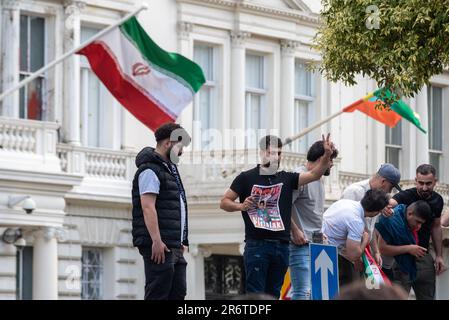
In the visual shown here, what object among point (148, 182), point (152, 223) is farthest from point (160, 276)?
point (148, 182)

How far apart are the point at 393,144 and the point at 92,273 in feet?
37.0

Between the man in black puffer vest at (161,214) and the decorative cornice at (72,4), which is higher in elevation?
the decorative cornice at (72,4)

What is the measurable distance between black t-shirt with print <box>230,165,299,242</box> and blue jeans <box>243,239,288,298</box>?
6 cm

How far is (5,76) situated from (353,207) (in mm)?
16767

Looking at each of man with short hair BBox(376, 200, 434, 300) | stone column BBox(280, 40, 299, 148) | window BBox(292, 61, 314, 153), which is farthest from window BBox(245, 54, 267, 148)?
man with short hair BBox(376, 200, 434, 300)

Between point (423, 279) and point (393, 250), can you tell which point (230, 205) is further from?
point (423, 279)

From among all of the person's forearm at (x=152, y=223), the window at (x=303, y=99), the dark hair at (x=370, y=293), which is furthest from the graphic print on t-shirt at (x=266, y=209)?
the window at (x=303, y=99)

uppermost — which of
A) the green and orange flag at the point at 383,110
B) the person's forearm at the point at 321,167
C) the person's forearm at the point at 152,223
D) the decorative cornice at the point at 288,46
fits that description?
the decorative cornice at the point at 288,46

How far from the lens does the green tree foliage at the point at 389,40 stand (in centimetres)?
2439

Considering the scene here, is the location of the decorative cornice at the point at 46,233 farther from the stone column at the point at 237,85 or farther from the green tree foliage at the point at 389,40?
the green tree foliage at the point at 389,40

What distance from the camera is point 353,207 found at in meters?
16.6

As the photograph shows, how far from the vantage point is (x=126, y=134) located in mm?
35469

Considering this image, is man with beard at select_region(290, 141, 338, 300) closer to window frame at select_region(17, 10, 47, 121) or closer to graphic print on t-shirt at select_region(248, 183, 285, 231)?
graphic print on t-shirt at select_region(248, 183, 285, 231)

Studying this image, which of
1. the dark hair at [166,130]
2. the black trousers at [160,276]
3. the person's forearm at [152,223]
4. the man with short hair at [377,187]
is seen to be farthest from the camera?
the man with short hair at [377,187]
